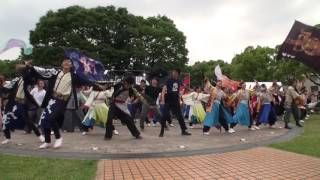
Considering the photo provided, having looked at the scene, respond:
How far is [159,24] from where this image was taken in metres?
57.8

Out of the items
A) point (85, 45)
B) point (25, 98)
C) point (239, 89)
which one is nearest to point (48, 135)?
point (25, 98)

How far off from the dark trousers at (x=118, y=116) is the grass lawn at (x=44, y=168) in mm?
3330

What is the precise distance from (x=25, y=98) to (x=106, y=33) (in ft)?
123

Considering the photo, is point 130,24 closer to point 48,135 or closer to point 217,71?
point 217,71

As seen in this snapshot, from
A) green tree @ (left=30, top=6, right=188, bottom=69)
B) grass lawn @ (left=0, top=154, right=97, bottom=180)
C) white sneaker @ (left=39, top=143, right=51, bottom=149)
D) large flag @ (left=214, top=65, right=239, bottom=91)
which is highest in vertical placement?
green tree @ (left=30, top=6, right=188, bottom=69)

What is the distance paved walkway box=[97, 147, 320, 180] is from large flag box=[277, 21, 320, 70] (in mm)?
3414

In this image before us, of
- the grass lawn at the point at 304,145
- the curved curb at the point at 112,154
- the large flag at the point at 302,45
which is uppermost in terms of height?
the large flag at the point at 302,45


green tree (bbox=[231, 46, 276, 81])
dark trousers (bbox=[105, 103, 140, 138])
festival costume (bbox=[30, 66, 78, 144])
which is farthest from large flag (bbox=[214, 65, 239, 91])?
green tree (bbox=[231, 46, 276, 81])

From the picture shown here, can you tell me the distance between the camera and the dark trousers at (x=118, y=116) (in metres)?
11.7

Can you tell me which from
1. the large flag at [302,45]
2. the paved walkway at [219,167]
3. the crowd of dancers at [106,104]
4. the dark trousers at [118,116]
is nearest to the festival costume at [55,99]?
the crowd of dancers at [106,104]

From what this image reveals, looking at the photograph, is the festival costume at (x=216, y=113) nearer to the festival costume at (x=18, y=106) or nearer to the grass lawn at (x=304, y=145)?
the grass lawn at (x=304, y=145)

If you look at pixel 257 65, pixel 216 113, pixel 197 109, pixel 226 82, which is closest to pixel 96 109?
pixel 216 113

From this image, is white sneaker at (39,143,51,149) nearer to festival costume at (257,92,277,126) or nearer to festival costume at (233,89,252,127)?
festival costume at (233,89,252,127)

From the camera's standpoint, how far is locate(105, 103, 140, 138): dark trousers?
11723mm
